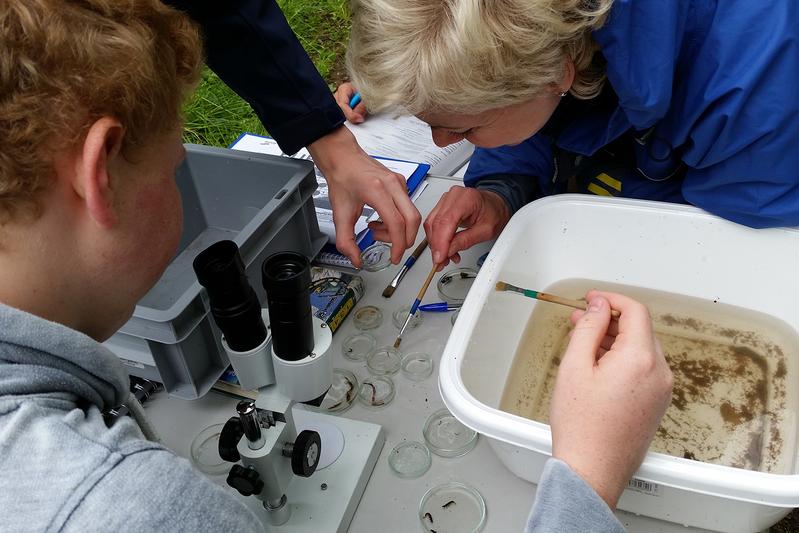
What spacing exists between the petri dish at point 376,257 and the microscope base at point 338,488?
0.40 m

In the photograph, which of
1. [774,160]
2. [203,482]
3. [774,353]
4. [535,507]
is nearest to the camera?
[203,482]

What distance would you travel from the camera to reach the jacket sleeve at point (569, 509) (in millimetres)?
645

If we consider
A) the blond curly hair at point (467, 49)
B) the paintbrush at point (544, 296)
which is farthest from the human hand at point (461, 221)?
the blond curly hair at point (467, 49)

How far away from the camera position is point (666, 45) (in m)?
0.86

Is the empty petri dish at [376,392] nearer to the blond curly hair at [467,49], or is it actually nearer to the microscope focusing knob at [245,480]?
the microscope focusing knob at [245,480]

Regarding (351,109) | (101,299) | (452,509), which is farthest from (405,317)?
(351,109)

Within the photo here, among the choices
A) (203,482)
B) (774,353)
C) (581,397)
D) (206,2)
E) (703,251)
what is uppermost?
(206,2)

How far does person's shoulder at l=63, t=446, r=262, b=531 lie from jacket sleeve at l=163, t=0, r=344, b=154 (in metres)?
0.84

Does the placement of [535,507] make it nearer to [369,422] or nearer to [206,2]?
[369,422]

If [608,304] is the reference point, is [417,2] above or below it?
above

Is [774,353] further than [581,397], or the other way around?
[774,353]

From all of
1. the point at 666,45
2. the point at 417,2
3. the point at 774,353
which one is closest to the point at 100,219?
the point at 417,2

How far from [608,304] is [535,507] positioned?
0.30 meters

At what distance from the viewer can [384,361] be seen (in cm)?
112
